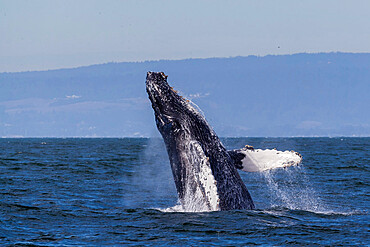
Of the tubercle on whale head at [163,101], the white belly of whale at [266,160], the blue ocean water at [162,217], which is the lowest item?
the blue ocean water at [162,217]

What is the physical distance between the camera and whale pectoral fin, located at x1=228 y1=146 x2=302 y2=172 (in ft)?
42.5

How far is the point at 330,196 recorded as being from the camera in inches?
749

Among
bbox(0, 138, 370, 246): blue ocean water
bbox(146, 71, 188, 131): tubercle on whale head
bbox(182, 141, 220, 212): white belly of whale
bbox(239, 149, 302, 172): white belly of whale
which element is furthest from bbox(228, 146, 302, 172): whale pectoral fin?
bbox(146, 71, 188, 131): tubercle on whale head

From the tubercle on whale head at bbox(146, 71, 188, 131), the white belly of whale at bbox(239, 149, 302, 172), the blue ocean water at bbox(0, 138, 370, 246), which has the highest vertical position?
the tubercle on whale head at bbox(146, 71, 188, 131)

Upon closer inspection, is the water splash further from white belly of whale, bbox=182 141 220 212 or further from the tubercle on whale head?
the tubercle on whale head

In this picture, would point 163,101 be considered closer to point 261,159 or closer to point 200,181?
point 200,181

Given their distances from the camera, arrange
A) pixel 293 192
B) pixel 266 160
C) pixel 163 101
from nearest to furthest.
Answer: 1. pixel 163 101
2. pixel 266 160
3. pixel 293 192

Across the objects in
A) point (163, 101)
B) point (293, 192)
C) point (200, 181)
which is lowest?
point (200, 181)

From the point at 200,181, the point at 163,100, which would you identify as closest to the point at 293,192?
the point at 163,100

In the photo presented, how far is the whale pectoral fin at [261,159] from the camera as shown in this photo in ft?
42.5

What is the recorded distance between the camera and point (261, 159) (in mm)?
13055

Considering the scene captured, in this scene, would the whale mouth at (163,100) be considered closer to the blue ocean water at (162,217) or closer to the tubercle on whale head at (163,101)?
the tubercle on whale head at (163,101)

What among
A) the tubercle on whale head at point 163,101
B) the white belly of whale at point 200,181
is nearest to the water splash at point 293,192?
the white belly of whale at point 200,181

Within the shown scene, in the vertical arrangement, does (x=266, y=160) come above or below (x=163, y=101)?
below
